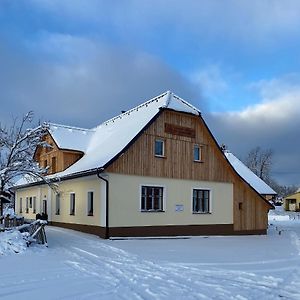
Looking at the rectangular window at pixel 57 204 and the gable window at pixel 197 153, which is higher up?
the gable window at pixel 197 153

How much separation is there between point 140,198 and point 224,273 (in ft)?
38.5

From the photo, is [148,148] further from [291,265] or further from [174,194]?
[291,265]

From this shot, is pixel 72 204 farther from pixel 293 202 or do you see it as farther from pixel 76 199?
pixel 293 202

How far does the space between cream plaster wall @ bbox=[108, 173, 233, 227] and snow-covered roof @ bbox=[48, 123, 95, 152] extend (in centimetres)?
773

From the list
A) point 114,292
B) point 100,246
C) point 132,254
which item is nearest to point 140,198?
point 100,246

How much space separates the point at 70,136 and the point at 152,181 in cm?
958

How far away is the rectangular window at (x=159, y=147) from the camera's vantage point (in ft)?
80.1

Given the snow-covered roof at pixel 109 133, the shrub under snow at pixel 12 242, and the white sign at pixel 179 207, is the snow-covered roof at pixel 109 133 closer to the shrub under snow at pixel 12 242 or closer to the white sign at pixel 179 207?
the white sign at pixel 179 207

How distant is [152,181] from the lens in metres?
23.9

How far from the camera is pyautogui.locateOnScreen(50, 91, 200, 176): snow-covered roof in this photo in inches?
962

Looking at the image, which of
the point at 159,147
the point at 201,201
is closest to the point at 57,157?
the point at 159,147

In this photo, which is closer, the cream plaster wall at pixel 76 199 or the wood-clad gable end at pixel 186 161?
the cream plaster wall at pixel 76 199

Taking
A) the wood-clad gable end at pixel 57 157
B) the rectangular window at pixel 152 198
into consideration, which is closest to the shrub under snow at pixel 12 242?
the rectangular window at pixel 152 198

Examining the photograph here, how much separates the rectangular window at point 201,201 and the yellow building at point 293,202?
2480 inches
